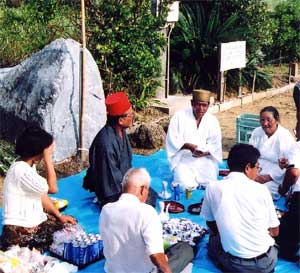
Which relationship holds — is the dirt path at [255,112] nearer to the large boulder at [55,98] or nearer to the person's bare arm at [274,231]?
the large boulder at [55,98]

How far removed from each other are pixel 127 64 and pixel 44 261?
5503 mm

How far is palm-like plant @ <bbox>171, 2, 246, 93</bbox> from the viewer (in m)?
11.9

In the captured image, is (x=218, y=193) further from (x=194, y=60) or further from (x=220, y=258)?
(x=194, y=60)

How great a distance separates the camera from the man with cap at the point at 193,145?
623cm

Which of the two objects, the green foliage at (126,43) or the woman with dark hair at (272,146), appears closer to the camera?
the woman with dark hair at (272,146)

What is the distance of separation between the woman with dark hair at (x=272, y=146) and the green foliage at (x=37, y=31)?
4962 mm

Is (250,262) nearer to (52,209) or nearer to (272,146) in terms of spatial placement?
(52,209)

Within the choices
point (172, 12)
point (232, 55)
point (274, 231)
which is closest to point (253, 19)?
point (232, 55)

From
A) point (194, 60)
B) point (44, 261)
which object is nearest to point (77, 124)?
point (44, 261)

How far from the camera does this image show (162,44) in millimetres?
9508

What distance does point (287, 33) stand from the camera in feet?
48.0

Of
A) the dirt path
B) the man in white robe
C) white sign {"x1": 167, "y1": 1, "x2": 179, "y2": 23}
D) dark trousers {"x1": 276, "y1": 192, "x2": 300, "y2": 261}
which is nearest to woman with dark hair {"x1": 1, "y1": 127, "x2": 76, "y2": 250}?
dark trousers {"x1": 276, "y1": 192, "x2": 300, "y2": 261}

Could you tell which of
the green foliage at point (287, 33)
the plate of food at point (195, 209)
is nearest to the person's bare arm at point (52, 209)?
the plate of food at point (195, 209)

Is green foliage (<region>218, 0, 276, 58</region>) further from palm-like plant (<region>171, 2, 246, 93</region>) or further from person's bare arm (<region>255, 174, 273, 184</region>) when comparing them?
person's bare arm (<region>255, 174, 273, 184</region>)
